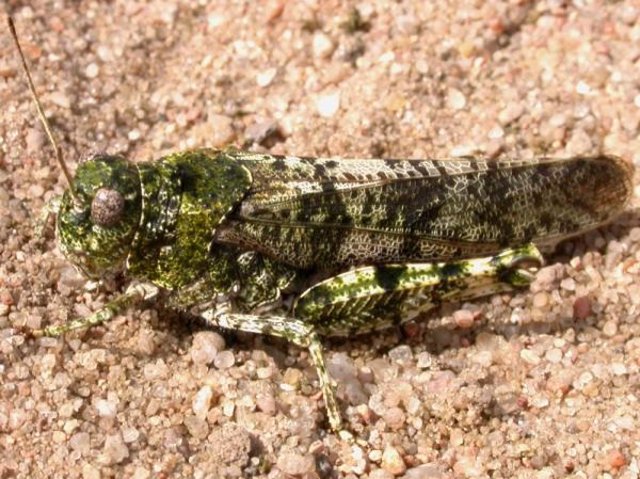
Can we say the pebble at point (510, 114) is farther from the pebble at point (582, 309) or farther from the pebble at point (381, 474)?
the pebble at point (381, 474)

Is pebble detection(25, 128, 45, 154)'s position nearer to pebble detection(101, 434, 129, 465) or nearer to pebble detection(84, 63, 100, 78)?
pebble detection(84, 63, 100, 78)

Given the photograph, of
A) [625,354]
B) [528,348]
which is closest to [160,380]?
[528,348]

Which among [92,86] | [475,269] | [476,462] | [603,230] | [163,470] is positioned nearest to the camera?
[163,470]

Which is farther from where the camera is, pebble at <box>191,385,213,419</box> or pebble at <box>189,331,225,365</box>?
pebble at <box>189,331,225,365</box>

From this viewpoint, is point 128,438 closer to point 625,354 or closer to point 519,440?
point 519,440

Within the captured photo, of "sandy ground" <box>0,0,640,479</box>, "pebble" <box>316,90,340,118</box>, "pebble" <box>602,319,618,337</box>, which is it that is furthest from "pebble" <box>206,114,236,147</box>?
"pebble" <box>602,319,618,337</box>

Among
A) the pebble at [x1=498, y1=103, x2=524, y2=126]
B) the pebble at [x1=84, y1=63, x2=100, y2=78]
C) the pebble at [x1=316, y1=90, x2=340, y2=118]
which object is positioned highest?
the pebble at [x1=84, y1=63, x2=100, y2=78]

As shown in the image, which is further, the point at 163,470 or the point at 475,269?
the point at 475,269
